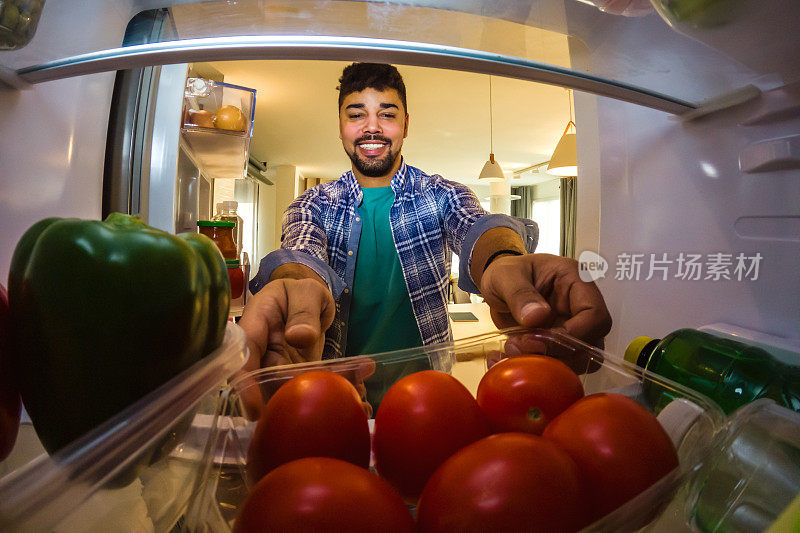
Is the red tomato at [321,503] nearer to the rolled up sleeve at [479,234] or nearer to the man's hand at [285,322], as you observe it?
the man's hand at [285,322]

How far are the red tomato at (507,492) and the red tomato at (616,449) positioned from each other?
41 millimetres

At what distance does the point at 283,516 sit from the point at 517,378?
0.26 meters

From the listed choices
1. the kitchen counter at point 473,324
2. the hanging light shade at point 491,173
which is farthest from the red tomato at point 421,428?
the hanging light shade at point 491,173

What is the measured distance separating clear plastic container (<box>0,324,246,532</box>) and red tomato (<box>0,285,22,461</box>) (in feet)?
0.12

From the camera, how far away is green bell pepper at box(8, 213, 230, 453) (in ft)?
0.76

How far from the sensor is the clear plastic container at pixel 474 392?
26cm

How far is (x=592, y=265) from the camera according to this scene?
2.26 ft

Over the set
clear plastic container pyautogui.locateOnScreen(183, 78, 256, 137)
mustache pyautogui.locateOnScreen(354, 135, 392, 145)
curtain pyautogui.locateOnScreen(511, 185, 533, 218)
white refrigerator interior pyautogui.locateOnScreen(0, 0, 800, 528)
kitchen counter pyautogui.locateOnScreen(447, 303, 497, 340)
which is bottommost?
kitchen counter pyautogui.locateOnScreen(447, 303, 497, 340)

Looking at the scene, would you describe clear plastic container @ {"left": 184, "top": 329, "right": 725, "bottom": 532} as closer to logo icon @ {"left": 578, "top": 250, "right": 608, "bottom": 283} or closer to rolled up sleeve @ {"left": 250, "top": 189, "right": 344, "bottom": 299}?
logo icon @ {"left": 578, "top": 250, "right": 608, "bottom": 283}

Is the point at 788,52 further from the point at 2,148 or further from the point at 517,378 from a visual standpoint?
the point at 2,148

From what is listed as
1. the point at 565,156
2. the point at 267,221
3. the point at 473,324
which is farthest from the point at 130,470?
the point at 267,221

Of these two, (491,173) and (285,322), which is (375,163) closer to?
(285,322)

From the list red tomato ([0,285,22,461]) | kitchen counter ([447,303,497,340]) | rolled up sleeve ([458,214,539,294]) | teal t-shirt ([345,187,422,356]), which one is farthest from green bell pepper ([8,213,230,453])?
kitchen counter ([447,303,497,340])

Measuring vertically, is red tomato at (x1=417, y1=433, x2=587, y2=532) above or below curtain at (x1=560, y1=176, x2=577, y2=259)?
below
